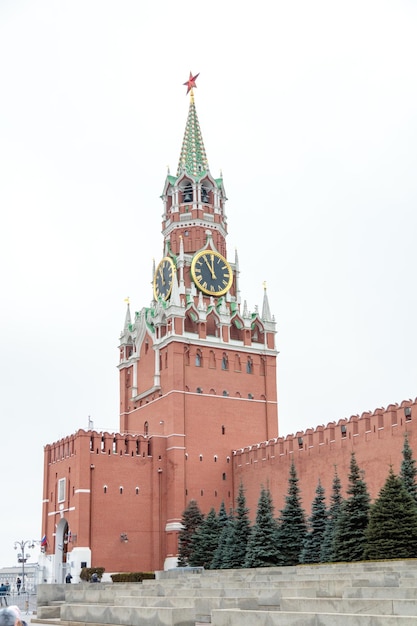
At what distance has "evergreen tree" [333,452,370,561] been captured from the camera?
2802 centimetres

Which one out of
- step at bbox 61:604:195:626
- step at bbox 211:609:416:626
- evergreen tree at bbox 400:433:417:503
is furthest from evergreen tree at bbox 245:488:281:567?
step at bbox 211:609:416:626

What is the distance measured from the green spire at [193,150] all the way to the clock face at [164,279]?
5.95 metres

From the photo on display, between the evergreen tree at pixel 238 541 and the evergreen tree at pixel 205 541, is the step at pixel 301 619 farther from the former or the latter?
the evergreen tree at pixel 205 541


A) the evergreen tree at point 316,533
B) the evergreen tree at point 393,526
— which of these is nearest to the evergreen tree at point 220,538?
the evergreen tree at point 316,533

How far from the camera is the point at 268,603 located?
1480cm

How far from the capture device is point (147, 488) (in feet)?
137

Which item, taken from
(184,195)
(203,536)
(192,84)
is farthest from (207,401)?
(192,84)

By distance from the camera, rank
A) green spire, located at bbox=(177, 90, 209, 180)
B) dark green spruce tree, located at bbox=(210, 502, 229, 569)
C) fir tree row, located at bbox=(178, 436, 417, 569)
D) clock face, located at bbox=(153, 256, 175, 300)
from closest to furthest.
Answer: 1. fir tree row, located at bbox=(178, 436, 417, 569)
2. dark green spruce tree, located at bbox=(210, 502, 229, 569)
3. clock face, located at bbox=(153, 256, 175, 300)
4. green spire, located at bbox=(177, 90, 209, 180)

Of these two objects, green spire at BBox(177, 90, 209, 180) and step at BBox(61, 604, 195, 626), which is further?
green spire at BBox(177, 90, 209, 180)

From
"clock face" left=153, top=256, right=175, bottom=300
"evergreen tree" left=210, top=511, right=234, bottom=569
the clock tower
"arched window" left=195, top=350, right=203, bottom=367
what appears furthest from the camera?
"clock face" left=153, top=256, right=175, bottom=300

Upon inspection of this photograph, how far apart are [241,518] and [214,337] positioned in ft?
40.1

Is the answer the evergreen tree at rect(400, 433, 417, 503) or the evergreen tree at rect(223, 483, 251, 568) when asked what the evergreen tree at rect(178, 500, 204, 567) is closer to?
the evergreen tree at rect(223, 483, 251, 568)

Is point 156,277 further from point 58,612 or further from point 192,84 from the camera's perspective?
point 58,612

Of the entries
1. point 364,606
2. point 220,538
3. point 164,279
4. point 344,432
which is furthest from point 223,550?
point 364,606
